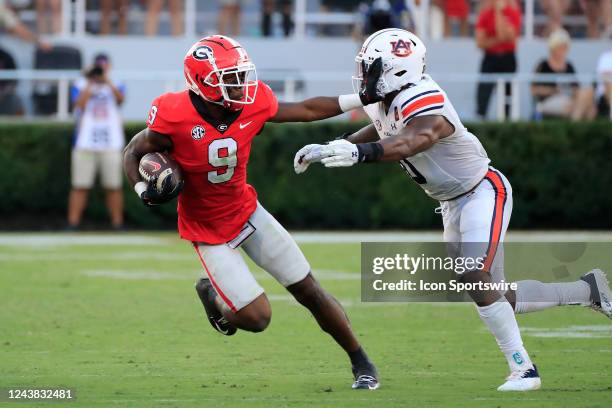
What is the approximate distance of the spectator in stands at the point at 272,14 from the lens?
18.2 m

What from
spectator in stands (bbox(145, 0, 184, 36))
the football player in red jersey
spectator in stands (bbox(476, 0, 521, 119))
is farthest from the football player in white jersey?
spectator in stands (bbox(145, 0, 184, 36))

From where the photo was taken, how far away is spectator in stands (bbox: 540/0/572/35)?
1777 centimetres

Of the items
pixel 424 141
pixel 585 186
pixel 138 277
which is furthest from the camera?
pixel 585 186

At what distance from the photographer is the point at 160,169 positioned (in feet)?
21.3

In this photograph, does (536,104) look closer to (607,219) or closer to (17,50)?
(607,219)

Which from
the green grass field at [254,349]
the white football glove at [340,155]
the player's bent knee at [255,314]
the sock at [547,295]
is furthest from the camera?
the sock at [547,295]

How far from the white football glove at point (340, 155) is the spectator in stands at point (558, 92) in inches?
397

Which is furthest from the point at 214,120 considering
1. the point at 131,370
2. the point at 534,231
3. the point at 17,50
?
the point at 17,50

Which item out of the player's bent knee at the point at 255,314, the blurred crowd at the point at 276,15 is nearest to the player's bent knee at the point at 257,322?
the player's bent knee at the point at 255,314

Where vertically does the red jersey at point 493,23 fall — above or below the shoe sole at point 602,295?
above

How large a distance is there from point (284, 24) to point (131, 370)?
11611 millimetres

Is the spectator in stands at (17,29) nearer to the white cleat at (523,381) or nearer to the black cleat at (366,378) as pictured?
the black cleat at (366,378)

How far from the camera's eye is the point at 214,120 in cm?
669

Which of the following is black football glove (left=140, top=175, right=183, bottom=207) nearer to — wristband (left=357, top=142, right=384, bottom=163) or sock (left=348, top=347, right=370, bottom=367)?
wristband (left=357, top=142, right=384, bottom=163)
